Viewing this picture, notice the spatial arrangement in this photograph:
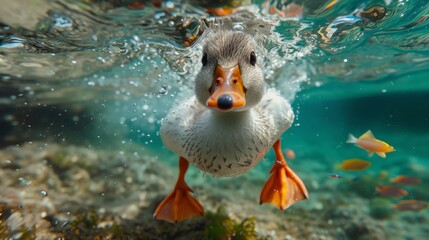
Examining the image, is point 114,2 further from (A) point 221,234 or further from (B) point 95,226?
(A) point 221,234

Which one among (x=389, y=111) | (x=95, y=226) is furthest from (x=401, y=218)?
(x=389, y=111)

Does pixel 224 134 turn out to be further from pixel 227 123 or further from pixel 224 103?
pixel 224 103

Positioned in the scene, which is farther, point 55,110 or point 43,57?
point 55,110

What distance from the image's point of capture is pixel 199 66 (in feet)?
23.3

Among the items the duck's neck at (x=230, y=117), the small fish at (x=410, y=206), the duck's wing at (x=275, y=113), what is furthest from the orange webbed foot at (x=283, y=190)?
the small fish at (x=410, y=206)

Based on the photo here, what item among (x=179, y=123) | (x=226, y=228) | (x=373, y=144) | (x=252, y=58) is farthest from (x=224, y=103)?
(x=226, y=228)

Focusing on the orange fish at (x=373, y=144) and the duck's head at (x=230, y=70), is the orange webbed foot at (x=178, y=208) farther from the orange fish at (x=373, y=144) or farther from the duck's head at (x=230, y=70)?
the orange fish at (x=373, y=144)

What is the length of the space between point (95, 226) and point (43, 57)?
5103mm

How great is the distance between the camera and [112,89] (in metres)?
13.8

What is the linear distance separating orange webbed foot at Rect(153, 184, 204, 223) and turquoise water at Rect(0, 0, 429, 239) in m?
1.28

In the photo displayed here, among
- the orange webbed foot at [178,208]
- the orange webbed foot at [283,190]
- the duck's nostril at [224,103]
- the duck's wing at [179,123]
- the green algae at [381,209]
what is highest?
the duck's nostril at [224,103]

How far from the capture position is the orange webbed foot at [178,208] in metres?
4.44

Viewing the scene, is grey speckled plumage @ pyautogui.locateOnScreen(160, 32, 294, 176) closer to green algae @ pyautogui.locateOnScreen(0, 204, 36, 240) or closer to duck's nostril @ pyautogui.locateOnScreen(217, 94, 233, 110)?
duck's nostril @ pyautogui.locateOnScreen(217, 94, 233, 110)

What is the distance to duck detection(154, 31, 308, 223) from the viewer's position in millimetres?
2579
